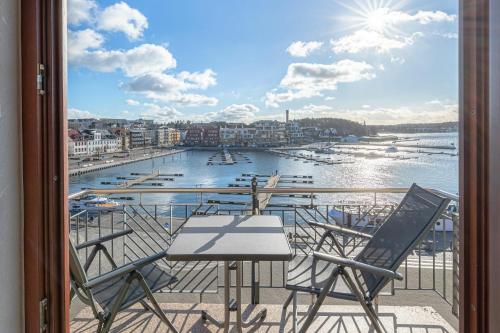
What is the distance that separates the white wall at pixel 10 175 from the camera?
0.96 metres

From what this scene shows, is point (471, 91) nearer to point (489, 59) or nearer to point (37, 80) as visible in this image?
point (489, 59)

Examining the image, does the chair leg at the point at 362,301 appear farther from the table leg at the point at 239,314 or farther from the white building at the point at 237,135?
the white building at the point at 237,135

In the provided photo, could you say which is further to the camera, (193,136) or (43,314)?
(193,136)

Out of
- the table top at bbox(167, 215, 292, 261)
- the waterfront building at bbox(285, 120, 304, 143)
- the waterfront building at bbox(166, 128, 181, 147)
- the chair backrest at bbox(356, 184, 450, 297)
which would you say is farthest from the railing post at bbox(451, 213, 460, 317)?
the waterfront building at bbox(166, 128, 181, 147)

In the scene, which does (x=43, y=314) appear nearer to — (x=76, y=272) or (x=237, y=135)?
(x=76, y=272)

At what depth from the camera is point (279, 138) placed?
4617 millimetres

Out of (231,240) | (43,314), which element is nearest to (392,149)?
(231,240)

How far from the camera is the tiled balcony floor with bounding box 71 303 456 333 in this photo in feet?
7.41

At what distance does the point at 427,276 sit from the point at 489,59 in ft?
16.4

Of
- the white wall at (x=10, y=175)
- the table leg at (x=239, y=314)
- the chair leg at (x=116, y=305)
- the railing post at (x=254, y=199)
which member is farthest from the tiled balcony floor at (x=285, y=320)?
the white wall at (x=10, y=175)

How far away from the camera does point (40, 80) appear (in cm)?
104

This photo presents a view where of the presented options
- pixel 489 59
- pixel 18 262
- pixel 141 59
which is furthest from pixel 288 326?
pixel 141 59

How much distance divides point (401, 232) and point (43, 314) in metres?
2.03

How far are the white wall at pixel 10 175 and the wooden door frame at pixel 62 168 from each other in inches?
0.8
